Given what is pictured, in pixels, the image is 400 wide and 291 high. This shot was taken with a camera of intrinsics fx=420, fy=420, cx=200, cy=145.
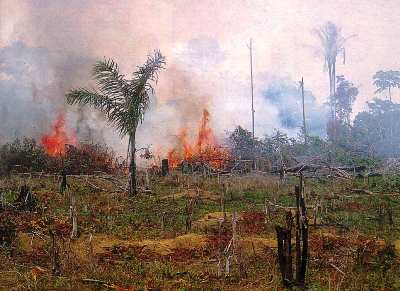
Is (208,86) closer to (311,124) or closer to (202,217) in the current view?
(311,124)

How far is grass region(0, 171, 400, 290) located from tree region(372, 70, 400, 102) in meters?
18.8

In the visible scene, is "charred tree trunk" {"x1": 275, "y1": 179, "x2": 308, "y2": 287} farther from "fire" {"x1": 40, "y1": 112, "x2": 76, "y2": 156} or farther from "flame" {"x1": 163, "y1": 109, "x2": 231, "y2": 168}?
"fire" {"x1": 40, "y1": 112, "x2": 76, "y2": 156}

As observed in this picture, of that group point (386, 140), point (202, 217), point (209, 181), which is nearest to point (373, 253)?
point (202, 217)

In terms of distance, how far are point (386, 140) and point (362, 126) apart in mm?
4659

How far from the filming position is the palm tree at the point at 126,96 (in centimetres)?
1902

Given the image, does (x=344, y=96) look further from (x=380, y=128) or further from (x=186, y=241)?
(x=186, y=241)

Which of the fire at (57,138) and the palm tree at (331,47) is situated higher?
the palm tree at (331,47)

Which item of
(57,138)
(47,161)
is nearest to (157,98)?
(57,138)

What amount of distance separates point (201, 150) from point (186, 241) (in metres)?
20.2

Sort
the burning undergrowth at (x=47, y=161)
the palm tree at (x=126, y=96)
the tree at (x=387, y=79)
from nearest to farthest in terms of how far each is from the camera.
Answer: the palm tree at (x=126, y=96), the burning undergrowth at (x=47, y=161), the tree at (x=387, y=79)

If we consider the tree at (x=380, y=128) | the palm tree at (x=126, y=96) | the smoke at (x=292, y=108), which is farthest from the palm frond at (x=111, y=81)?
the smoke at (x=292, y=108)

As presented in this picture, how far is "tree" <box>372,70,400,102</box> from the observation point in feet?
122

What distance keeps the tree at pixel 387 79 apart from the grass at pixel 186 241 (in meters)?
18.8

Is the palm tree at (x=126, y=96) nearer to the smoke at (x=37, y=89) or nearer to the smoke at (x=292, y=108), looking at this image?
the smoke at (x=37, y=89)
